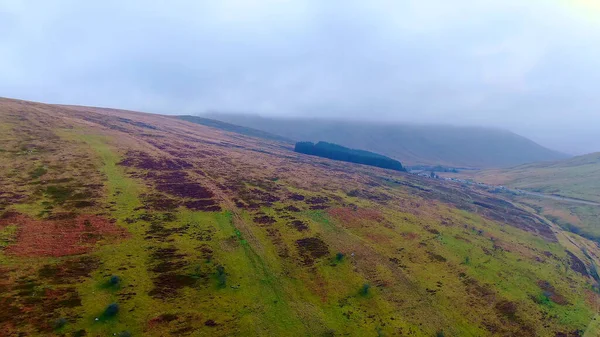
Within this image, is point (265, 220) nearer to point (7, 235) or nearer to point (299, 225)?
point (299, 225)

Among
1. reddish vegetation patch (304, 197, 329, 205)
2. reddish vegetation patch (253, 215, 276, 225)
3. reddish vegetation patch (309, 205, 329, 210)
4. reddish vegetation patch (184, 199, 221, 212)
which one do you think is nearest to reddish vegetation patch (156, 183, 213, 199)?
reddish vegetation patch (184, 199, 221, 212)

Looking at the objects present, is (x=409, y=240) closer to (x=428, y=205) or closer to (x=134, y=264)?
(x=428, y=205)

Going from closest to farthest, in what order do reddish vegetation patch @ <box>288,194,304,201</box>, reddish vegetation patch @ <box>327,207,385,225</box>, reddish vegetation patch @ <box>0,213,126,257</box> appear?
1. reddish vegetation patch @ <box>0,213,126,257</box>
2. reddish vegetation patch @ <box>327,207,385,225</box>
3. reddish vegetation patch @ <box>288,194,304,201</box>

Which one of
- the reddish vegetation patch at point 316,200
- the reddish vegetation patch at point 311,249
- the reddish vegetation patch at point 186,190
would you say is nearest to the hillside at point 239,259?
the reddish vegetation patch at point 311,249

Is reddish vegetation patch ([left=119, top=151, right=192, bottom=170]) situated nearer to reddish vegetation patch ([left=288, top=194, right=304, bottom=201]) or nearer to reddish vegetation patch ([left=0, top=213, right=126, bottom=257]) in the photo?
reddish vegetation patch ([left=288, top=194, right=304, bottom=201])

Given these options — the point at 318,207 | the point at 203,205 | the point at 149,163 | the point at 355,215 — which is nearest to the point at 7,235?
the point at 203,205

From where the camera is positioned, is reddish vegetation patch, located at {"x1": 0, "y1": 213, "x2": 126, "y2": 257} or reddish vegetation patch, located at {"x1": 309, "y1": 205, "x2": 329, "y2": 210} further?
reddish vegetation patch, located at {"x1": 309, "y1": 205, "x2": 329, "y2": 210}

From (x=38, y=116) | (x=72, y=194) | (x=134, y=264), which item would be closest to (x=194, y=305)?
(x=134, y=264)
